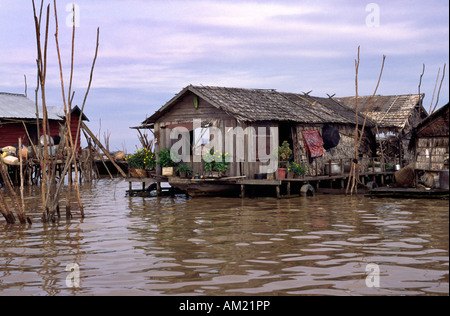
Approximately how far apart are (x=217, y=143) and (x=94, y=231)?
8.69 metres

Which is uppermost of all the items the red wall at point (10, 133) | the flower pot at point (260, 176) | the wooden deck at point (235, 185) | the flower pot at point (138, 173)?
the red wall at point (10, 133)

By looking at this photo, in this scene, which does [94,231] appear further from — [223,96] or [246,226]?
[223,96]

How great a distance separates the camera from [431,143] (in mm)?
20406

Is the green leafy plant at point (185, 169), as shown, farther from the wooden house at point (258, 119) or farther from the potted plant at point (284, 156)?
the potted plant at point (284, 156)

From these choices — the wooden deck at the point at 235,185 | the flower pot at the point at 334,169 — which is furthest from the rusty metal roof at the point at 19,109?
the flower pot at the point at 334,169

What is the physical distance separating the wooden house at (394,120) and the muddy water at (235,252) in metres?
12.6

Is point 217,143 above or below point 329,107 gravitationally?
below

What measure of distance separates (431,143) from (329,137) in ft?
15.3

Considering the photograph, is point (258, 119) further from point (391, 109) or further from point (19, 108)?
point (19, 108)

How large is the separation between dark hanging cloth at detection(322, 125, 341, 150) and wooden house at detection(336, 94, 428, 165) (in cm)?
362

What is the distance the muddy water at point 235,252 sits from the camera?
7922 millimetres
